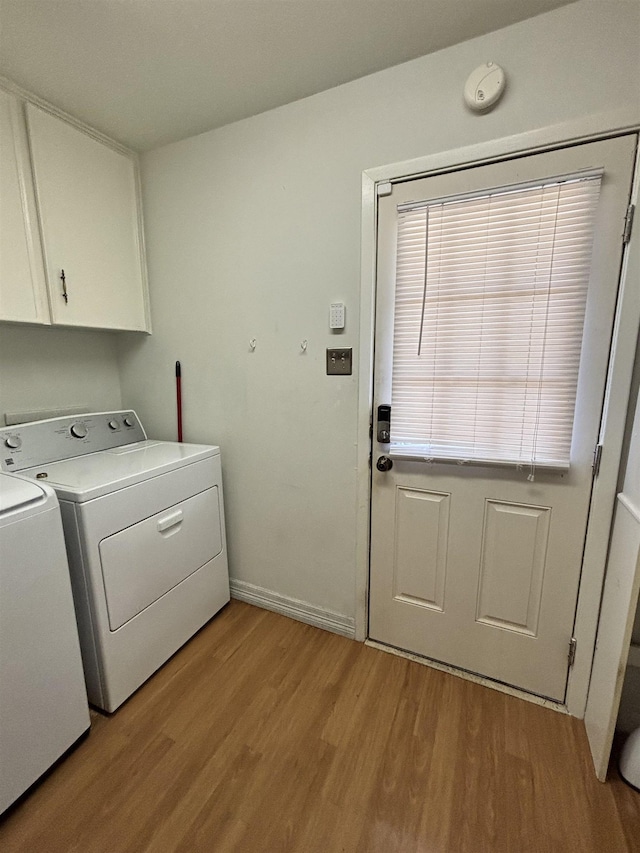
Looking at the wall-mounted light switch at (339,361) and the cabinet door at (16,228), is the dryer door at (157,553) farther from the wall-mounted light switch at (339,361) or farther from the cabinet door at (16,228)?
the cabinet door at (16,228)

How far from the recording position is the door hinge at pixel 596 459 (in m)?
1.21

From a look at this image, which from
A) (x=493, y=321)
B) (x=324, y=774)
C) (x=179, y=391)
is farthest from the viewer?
(x=179, y=391)

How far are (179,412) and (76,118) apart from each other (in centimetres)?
140

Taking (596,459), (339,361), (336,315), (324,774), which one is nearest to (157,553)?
(324,774)

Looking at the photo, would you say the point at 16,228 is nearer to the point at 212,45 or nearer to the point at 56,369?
the point at 56,369

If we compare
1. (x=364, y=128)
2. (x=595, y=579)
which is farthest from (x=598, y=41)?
(x=595, y=579)

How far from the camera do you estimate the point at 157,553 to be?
1.50m

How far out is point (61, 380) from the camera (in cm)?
188

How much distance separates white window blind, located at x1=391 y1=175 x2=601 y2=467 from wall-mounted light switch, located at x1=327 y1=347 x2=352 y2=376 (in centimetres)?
20

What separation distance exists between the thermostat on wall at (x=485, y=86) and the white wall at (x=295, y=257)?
0.04m

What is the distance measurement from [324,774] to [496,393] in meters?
1.44

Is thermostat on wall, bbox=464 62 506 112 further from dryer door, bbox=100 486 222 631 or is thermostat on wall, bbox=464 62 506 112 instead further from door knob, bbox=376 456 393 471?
dryer door, bbox=100 486 222 631

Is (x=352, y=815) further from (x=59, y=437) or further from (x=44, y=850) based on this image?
(x=59, y=437)

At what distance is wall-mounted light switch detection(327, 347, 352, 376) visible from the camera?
1.55 meters
